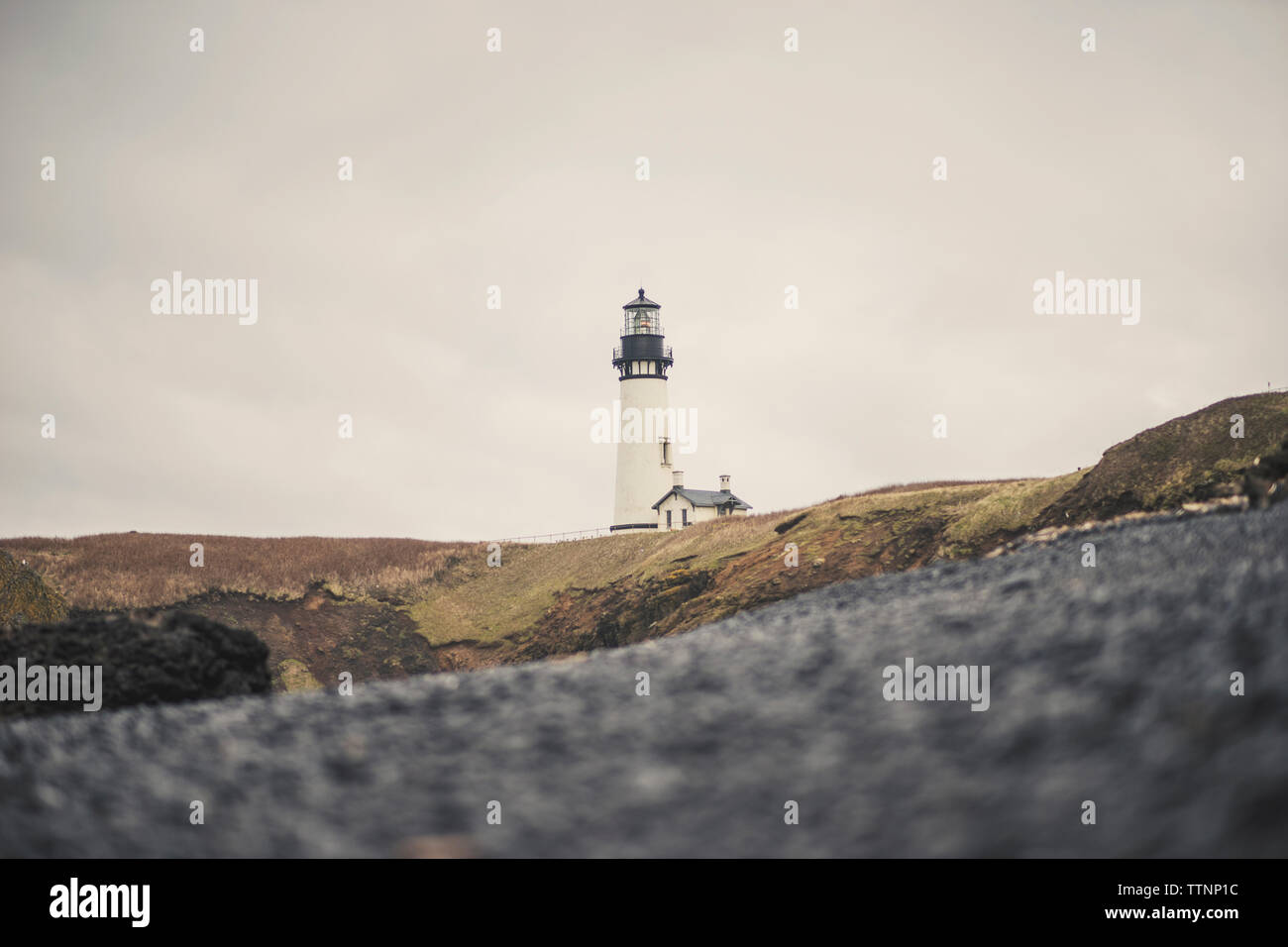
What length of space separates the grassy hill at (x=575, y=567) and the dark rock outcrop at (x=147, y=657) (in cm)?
2427

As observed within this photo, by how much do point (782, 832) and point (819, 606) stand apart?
13.4 metres

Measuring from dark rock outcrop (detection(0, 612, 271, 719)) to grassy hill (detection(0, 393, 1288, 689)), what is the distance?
24269mm

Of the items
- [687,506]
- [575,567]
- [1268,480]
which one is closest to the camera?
[1268,480]

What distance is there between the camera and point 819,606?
22.1 m

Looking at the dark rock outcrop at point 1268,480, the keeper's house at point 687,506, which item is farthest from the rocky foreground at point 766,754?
the keeper's house at point 687,506

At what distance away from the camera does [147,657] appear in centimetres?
1688

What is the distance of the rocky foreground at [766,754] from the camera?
331 inches

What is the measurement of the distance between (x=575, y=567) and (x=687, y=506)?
17.9 metres

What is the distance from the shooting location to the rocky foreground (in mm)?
8406
